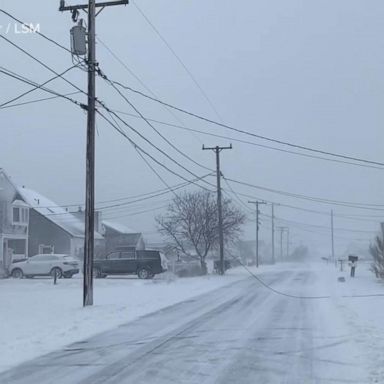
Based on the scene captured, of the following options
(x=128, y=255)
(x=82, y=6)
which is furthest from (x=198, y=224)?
(x=82, y=6)

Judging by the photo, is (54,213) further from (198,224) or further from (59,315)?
A: (59,315)

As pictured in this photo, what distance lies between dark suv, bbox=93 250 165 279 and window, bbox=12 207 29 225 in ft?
41.2

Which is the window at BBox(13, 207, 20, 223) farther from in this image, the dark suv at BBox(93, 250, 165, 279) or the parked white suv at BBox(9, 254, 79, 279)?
the dark suv at BBox(93, 250, 165, 279)

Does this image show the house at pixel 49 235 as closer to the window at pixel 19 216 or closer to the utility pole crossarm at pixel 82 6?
the window at pixel 19 216

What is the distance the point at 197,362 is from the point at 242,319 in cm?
637

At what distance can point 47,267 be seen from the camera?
39188 mm

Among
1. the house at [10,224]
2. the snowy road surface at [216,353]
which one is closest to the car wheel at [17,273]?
the house at [10,224]

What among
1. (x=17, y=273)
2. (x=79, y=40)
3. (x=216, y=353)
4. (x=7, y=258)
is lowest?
(x=216, y=353)

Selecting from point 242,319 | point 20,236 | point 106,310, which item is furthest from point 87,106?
point 20,236

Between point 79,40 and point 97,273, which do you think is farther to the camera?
point 97,273

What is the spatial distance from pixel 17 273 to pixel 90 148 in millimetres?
22316

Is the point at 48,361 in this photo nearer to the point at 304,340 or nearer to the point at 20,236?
the point at 304,340

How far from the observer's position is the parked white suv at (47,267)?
128 ft

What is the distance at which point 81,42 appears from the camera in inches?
806
